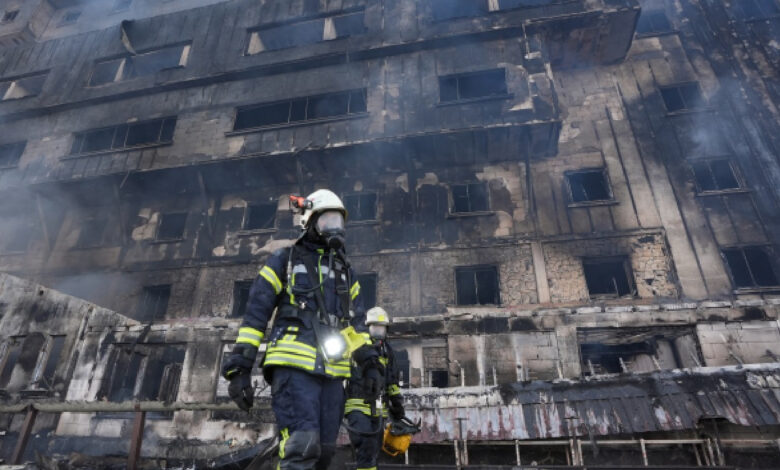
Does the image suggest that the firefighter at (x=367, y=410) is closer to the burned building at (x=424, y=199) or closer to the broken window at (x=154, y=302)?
the burned building at (x=424, y=199)

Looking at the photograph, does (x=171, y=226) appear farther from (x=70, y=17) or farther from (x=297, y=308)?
(x=70, y=17)

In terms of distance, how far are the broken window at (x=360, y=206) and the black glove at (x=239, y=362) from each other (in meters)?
9.85

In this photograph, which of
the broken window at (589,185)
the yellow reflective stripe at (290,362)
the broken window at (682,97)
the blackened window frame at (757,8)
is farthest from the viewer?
the blackened window frame at (757,8)

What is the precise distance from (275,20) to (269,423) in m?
14.4

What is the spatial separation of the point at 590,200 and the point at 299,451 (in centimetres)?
1143

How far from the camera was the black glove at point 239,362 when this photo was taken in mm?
2674

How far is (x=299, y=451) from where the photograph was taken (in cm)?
253

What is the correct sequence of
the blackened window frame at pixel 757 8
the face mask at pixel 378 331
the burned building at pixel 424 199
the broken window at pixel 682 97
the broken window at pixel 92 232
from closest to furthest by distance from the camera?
the face mask at pixel 378 331
the burned building at pixel 424 199
the broken window at pixel 682 97
the blackened window frame at pixel 757 8
the broken window at pixel 92 232

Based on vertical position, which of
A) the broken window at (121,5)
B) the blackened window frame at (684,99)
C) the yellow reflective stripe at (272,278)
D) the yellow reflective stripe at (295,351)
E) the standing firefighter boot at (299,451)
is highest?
the broken window at (121,5)

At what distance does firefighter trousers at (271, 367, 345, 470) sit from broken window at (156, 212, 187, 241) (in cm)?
1264

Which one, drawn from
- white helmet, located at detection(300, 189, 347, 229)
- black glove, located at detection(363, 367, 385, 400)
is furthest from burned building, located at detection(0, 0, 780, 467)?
white helmet, located at detection(300, 189, 347, 229)

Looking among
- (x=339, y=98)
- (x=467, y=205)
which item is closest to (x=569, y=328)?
(x=467, y=205)

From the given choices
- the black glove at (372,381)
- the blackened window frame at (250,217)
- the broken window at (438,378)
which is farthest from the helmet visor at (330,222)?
the blackened window frame at (250,217)

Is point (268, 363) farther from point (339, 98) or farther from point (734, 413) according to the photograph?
point (339, 98)
